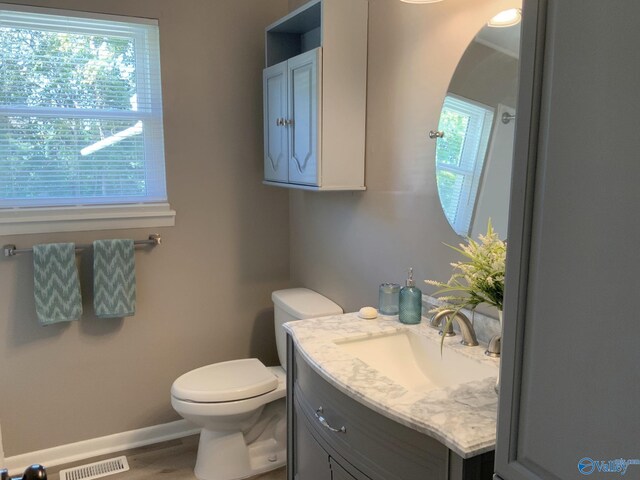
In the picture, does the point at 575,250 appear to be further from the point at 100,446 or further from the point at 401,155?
the point at 100,446

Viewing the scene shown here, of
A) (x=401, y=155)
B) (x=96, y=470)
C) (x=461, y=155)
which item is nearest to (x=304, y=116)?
(x=401, y=155)

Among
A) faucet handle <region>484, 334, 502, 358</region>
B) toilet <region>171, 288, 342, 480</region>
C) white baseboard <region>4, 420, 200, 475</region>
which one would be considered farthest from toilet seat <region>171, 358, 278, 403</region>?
faucet handle <region>484, 334, 502, 358</region>

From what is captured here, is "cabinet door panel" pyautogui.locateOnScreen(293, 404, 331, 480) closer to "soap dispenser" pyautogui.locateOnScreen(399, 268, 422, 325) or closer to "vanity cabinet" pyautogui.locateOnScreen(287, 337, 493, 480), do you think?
"vanity cabinet" pyautogui.locateOnScreen(287, 337, 493, 480)

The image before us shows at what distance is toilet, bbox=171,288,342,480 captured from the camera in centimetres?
231

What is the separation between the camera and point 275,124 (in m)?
2.48

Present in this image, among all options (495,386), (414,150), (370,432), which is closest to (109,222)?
(414,150)

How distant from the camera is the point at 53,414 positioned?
2578 millimetres

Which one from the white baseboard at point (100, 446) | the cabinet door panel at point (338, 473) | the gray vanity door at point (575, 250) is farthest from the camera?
the white baseboard at point (100, 446)

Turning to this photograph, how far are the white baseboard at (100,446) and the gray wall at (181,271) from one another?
0.11 feet

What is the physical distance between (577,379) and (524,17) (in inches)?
22.7

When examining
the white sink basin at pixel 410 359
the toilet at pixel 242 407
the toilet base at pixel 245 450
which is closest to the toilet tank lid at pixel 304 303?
the toilet at pixel 242 407

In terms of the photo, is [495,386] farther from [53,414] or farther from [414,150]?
[53,414]

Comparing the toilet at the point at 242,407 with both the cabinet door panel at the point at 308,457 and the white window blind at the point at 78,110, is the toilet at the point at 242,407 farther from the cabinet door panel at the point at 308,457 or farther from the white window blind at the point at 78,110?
the white window blind at the point at 78,110

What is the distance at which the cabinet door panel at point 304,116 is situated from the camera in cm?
209
